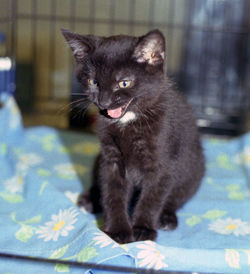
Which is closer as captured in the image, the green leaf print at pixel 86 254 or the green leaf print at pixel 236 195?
the green leaf print at pixel 86 254

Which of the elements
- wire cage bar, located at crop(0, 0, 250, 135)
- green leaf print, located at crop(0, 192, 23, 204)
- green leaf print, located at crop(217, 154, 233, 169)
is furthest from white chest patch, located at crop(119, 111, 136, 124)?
wire cage bar, located at crop(0, 0, 250, 135)

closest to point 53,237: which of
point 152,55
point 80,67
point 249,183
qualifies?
point 80,67

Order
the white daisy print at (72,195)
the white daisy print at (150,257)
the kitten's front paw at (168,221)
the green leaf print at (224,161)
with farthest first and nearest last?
the green leaf print at (224,161) < the white daisy print at (72,195) < the kitten's front paw at (168,221) < the white daisy print at (150,257)

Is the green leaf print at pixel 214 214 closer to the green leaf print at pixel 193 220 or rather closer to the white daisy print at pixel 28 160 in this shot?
the green leaf print at pixel 193 220

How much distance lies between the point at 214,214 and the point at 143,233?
1.32ft

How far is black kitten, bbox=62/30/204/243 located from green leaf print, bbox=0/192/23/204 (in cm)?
43

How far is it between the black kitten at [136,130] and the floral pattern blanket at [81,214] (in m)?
0.11

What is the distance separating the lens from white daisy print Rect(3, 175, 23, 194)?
Result: 6.01ft

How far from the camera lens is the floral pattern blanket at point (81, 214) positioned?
4.07 feet

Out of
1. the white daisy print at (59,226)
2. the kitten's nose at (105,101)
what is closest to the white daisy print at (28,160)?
the white daisy print at (59,226)

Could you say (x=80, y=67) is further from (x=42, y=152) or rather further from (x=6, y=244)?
(x=42, y=152)

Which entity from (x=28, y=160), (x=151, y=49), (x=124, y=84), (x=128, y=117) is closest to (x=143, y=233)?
(x=128, y=117)

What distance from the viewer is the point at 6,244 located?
1409 mm

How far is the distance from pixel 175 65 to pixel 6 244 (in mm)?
2438
